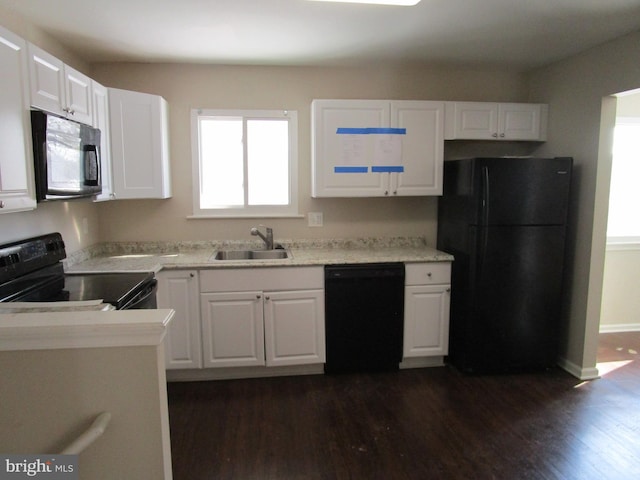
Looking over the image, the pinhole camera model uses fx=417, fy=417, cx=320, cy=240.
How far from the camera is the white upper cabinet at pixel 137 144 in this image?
9.37 ft

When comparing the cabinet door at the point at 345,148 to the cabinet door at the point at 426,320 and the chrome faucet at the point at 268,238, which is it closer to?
the chrome faucet at the point at 268,238

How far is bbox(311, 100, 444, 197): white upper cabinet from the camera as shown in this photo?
10.2 feet

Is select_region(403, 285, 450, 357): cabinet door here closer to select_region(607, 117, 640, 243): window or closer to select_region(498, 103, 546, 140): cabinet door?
select_region(498, 103, 546, 140): cabinet door

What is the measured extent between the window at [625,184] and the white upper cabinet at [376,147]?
6.07 feet

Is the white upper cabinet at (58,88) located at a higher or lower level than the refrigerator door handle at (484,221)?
higher

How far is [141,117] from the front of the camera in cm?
293

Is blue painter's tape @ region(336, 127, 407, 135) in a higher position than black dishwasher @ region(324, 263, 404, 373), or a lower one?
higher

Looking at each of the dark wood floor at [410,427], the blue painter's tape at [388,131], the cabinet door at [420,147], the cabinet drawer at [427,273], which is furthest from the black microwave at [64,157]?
the cabinet drawer at [427,273]

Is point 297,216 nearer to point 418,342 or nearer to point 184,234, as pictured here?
point 184,234

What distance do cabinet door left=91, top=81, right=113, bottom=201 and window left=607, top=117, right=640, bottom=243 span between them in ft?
13.6

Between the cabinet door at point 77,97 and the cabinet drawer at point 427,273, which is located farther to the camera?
the cabinet drawer at point 427,273

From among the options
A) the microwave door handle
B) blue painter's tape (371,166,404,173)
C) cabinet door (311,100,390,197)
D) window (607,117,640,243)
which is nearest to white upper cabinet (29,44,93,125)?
the microwave door handle

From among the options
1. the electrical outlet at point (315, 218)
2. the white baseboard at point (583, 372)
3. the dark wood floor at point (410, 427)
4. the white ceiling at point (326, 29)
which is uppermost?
the white ceiling at point (326, 29)

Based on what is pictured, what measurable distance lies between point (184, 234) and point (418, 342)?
2021 millimetres
